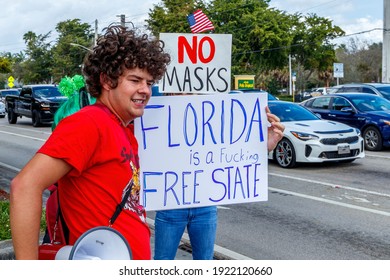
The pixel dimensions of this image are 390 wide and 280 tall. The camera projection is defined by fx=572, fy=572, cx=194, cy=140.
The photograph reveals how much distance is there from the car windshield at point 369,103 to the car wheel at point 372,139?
24.3 inches

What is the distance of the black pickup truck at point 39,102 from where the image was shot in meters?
23.9

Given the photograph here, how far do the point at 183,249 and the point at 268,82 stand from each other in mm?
54033

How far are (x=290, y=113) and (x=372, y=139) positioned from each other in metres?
3.25

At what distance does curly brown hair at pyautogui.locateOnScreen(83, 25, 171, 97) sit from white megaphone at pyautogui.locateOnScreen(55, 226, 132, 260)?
57 centimetres

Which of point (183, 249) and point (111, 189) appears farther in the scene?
point (183, 249)

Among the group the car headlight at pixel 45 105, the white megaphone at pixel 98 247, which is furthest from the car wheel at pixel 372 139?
the car headlight at pixel 45 105

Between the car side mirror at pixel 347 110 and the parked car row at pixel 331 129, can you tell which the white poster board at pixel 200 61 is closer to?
the parked car row at pixel 331 129

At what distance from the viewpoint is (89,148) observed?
196cm

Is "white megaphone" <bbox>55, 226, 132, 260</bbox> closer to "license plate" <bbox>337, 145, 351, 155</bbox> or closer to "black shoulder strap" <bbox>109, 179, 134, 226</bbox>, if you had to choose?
"black shoulder strap" <bbox>109, 179, 134, 226</bbox>

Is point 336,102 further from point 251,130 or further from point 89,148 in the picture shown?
point 89,148

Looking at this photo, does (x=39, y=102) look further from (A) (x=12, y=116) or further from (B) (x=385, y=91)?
(B) (x=385, y=91)

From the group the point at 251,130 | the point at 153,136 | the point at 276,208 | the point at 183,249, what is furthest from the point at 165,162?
the point at 276,208

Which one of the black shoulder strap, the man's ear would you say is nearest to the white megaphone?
the black shoulder strap

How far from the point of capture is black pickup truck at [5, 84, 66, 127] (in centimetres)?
2386
